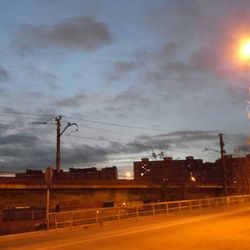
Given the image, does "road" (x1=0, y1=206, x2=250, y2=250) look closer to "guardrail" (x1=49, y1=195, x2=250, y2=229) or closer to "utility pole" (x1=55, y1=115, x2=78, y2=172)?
"guardrail" (x1=49, y1=195, x2=250, y2=229)

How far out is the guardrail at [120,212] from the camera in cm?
2586

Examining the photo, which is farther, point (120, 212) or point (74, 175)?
point (74, 175)

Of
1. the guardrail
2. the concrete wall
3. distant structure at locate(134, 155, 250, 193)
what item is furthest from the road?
distant structure at locate(134, 155, 250, 193)

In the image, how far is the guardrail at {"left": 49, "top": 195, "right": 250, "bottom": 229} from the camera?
2586cm

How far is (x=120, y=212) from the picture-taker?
1283 inches

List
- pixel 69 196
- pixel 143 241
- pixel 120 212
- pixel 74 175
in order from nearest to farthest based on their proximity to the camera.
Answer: pixel 143 241 → pixel 120 212 → pixel 69 196 → pixel 74 175

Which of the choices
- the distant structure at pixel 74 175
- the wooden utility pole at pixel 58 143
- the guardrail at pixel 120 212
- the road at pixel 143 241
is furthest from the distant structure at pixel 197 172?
the road at pixel 143 241

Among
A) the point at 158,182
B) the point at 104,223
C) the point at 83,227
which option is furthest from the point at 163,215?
the point at 158,182

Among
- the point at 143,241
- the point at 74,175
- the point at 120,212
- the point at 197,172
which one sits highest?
the point at 197,172

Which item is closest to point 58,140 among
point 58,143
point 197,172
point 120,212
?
point 58,143

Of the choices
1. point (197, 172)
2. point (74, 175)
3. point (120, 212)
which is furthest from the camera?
point (197, 172)

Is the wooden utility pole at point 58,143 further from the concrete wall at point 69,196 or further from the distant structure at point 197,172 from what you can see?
the distant structure at point 197,172

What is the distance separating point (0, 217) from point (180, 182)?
34.0 m

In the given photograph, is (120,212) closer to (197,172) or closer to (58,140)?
(58,140)
